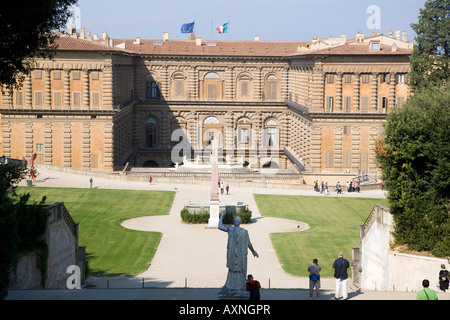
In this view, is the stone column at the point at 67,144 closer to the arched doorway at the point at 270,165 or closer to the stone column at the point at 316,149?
the stone column at the point at 316,149

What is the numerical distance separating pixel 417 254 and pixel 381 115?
4611cm

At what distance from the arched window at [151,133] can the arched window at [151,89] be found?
9.66ft

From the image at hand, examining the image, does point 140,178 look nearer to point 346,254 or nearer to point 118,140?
point 118,140

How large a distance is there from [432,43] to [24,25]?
53.8 m

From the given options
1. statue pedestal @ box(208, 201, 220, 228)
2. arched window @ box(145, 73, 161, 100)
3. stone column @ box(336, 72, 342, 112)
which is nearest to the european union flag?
arched window @ box(145, 73, 161, 100)

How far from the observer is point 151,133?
9919cm

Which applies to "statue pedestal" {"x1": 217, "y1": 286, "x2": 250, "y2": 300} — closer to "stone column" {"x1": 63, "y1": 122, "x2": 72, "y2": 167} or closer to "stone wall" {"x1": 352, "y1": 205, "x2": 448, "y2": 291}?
"stone wall" {"x1": 352, "y1": 205, "x2": 448, "y2": 291}

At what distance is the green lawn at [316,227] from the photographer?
4353 centimetres

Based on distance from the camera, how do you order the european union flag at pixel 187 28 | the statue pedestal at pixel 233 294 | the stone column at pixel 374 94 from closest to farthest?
the statue pedestal at pixel 233 294
the stone column at pixel 374 94
the european union flag at pixel 187 28

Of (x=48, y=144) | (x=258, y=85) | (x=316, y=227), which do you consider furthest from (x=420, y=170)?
(x=258, y=85)

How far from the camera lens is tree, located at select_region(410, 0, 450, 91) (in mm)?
73062

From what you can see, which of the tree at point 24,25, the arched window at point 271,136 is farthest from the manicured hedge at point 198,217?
the arched window at point 271,136
